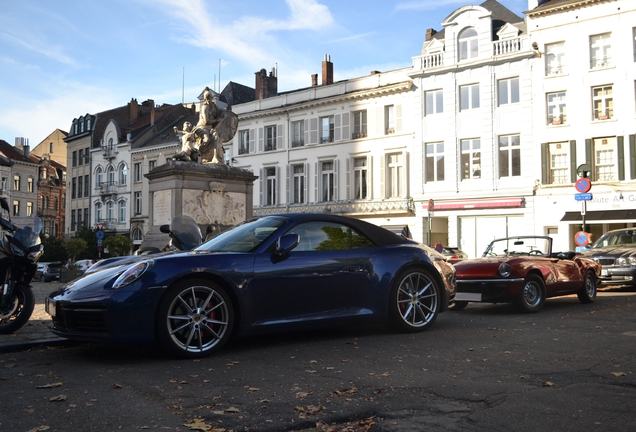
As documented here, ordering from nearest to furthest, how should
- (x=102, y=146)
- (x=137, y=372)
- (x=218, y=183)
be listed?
(x=137, y=372)
(x=218, y=183)
(x=102, y=146)

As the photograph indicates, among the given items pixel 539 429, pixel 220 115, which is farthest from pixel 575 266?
pixel 220 115

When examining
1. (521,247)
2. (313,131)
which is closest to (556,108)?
(313,131)

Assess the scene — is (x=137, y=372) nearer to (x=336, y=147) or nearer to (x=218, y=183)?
(x=218, y=183)

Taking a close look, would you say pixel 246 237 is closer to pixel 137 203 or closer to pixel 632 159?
pixel 632 159

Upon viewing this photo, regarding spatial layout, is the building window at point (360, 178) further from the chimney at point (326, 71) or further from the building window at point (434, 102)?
the chimney at point (326, 71)

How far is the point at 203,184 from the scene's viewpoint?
62.3 feet

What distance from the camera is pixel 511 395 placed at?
14.7ft

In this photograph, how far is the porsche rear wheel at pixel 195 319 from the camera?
231 inches

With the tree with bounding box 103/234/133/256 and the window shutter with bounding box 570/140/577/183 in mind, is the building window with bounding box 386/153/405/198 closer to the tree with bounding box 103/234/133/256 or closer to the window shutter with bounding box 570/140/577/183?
the window shutter with bounding box 570/140/577/183

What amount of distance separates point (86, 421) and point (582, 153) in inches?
1338

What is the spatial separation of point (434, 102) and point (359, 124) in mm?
5879

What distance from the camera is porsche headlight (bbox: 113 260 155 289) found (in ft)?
19.1

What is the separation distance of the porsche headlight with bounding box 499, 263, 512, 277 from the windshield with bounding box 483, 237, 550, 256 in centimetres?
112

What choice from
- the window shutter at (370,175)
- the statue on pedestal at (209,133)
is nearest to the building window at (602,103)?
the window shutter at (370,175)
